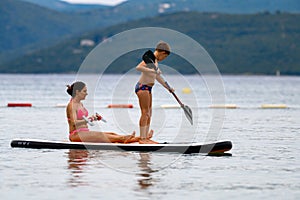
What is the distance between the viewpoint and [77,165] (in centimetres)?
2117

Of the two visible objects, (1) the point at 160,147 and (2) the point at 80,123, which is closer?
(1) the point at 160,147

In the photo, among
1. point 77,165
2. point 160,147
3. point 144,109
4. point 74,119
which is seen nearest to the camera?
point 77,165

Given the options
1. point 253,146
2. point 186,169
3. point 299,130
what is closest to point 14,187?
point 186,169

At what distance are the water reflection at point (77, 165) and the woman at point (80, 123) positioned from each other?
0.49 meters

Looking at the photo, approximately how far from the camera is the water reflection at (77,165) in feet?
60.8

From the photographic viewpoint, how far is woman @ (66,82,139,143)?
2398 cm

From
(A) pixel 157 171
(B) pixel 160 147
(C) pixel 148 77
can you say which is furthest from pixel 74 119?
(A) pixel 157 171

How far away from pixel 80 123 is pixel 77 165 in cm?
300

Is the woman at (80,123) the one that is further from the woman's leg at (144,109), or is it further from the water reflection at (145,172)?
the water reflection at (145,172)

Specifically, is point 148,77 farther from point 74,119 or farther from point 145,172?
point 145,172

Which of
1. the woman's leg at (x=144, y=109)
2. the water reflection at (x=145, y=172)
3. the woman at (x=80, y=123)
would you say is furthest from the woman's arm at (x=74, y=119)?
the water reflection at (x=145, y=172)

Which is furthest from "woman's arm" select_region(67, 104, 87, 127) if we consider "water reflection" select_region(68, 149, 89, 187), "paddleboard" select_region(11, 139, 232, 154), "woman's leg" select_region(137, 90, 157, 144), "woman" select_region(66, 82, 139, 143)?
"woman's leg" select_region(137, 90, 157, 144)

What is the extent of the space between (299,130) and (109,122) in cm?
933

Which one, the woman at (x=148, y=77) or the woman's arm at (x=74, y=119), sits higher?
the woman at (x=148, y=77)
